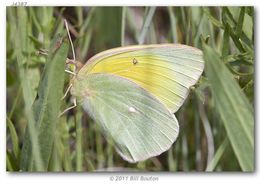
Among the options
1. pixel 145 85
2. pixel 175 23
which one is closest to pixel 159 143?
pixel 145 85

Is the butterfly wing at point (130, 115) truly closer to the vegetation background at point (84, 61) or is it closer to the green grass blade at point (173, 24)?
the vegetation background at point (84, 61)

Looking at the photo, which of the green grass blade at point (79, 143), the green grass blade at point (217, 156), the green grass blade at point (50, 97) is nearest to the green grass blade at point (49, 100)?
the green grass blade at point (50, 97)

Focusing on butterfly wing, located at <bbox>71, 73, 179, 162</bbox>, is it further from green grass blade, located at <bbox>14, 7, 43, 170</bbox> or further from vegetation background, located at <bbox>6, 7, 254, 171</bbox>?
green grass blade, located at <bbox>14, 7, 43, 170</bbox>

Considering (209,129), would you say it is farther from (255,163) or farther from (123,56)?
(123,56)

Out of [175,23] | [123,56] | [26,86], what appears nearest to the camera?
[26,86]
